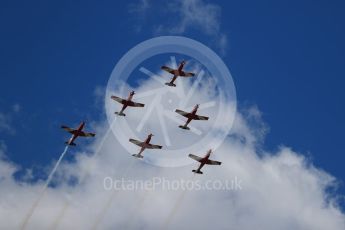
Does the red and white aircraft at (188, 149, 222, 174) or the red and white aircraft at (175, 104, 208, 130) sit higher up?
the red and white aircraft at (175, 104, 208, 130)

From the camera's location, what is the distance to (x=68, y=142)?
18625 centimetres

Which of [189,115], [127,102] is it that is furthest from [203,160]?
[127,102]

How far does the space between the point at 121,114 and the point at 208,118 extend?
25.8m

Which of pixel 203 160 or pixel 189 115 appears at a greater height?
pixel 189 115

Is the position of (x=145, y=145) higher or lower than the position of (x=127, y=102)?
lower

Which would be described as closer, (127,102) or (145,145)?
(127,102)

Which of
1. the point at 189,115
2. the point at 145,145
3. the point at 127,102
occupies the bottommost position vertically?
the point at 145,145

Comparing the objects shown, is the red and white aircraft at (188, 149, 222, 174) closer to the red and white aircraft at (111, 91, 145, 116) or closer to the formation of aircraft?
the formation of aircraft

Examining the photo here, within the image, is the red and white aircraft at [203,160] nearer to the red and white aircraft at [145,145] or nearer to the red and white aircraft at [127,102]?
the red and white aircraft at [145,145]

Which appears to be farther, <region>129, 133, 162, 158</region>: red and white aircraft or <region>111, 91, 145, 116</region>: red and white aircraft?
<region>129, 133, 162, 158</region>: red and white aircraft

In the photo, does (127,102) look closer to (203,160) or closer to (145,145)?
(145,145)

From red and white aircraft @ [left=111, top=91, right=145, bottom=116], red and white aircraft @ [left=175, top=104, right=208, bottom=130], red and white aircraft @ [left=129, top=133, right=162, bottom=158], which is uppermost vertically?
red and white aircraft @ [left=175, top=104, right=208, bottom=130]

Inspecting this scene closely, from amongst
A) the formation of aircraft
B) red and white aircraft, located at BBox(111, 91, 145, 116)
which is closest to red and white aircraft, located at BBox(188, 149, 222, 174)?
the formation of aircraft

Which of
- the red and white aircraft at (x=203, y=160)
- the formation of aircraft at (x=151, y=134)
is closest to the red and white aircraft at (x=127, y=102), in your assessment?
the formation of aircraft at (x=151, y=134)
